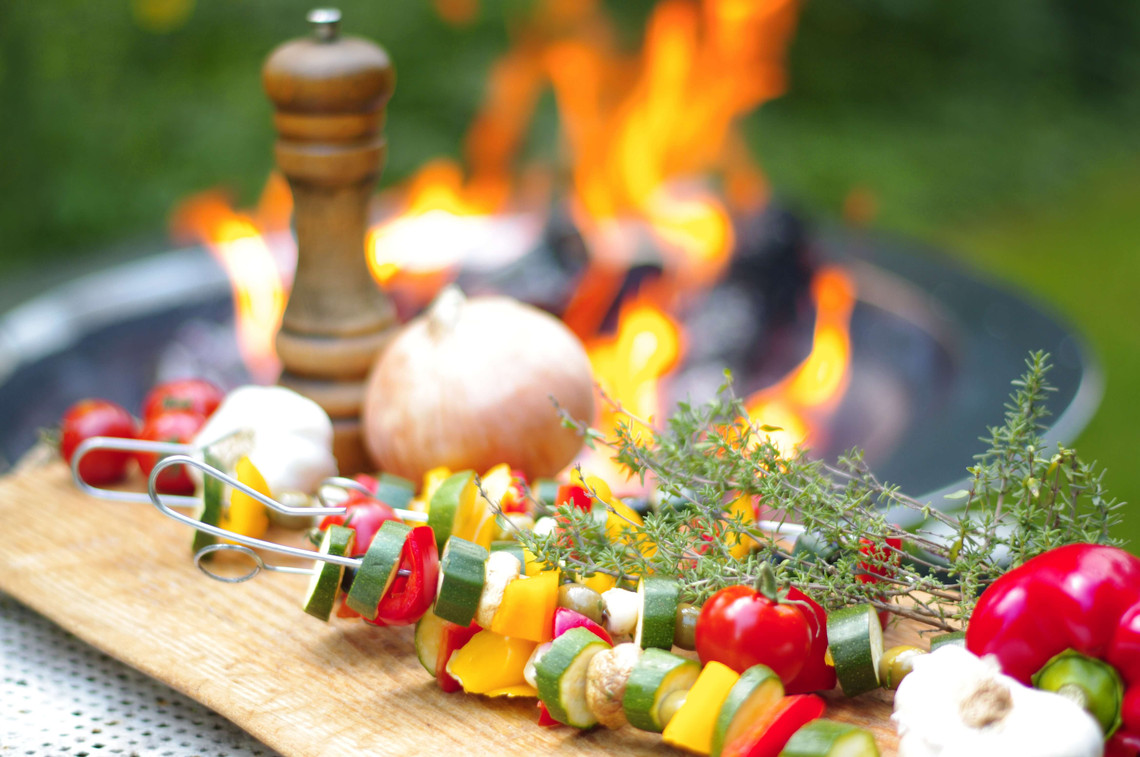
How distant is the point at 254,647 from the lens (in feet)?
4.22

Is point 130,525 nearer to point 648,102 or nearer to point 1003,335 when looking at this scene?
point 1003,335

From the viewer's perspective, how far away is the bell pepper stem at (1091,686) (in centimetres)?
93

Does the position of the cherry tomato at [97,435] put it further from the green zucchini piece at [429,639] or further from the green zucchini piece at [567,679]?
the green zucchini piece at [567,679]

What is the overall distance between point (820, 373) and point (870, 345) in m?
0.23

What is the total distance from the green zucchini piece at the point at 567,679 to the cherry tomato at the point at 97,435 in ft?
2.97

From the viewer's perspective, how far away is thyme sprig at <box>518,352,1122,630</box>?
3.66ft

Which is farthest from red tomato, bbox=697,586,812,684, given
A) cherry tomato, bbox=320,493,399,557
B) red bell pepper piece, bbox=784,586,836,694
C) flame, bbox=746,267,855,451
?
flame, bbox=746,267,855,451

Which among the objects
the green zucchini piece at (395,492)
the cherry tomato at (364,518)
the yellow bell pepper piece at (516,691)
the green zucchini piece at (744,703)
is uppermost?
the green zucchini piece at (744,703)

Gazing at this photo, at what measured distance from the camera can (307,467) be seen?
158cm

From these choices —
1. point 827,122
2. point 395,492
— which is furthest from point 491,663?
point 827,122

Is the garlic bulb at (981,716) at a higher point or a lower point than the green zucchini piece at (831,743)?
higher

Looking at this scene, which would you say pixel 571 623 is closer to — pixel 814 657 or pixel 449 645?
pixel 449 645

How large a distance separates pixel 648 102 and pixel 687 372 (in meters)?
1.31

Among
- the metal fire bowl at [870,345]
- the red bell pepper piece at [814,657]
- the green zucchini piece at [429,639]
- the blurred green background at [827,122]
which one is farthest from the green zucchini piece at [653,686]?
the blurred green background at [827,122]
